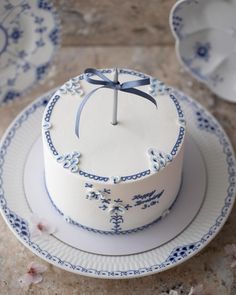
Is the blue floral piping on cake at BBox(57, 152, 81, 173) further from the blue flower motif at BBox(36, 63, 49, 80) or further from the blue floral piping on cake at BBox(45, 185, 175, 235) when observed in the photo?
the blue flower motif at BBox(36, 63, 49, 80)

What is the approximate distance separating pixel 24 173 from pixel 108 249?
0.19 metres

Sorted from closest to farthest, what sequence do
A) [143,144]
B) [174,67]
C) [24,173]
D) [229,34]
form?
1. [143,144]
2. [24,173]
3. [229,34]
4. [174,67]

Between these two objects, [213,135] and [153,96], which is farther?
[213,135]

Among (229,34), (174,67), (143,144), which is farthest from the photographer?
(174,67)

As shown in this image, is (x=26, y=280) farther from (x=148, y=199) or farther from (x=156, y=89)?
(x=156, y=89)

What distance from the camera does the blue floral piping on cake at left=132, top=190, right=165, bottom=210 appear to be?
94 centimetres

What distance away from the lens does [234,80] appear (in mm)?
1222

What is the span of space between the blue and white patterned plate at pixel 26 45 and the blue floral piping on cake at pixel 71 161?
0.98 feet

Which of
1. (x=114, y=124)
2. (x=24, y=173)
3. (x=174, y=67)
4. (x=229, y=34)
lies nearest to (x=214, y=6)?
(x=229, y=34)

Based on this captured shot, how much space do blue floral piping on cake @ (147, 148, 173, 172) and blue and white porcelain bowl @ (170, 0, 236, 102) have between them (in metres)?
0.31

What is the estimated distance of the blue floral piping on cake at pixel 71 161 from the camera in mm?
922

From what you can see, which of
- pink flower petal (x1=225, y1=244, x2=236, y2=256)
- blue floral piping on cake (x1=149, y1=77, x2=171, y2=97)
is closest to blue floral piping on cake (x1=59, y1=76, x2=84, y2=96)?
blue floral piping on cake (x1=149, y1=77, x2=171, y2=97)

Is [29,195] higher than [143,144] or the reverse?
the reverse

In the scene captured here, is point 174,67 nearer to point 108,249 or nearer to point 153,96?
point 153,96
